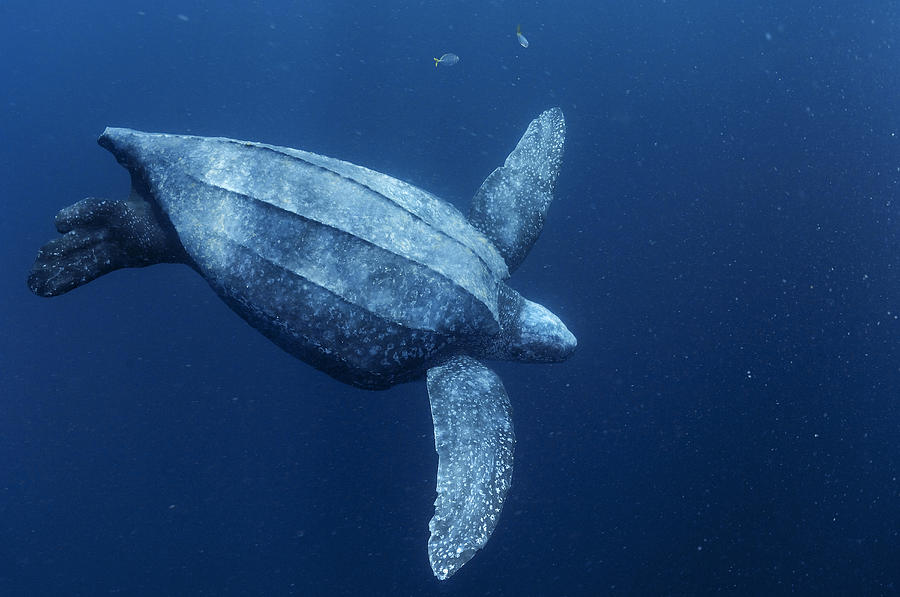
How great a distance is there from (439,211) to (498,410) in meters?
1.38

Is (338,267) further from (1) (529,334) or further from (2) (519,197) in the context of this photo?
(2) (519,197)

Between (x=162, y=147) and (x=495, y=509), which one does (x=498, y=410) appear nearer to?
(x=495, y=509)

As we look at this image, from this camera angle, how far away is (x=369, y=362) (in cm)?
300

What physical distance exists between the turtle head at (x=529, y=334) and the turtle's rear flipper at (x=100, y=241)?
223cm

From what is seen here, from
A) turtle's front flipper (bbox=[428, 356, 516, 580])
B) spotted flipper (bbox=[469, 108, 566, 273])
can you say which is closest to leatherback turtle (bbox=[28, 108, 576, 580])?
turtle's front flipper (bbox=[428, 356, 516, 580])

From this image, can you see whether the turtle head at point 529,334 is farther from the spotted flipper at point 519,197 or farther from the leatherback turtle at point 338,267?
the spotted flipper at point 519,197

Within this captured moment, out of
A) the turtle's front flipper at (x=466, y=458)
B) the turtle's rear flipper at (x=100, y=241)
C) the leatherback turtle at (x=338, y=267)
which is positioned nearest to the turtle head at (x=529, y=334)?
the leatherback turtle at (x=338, y=267)

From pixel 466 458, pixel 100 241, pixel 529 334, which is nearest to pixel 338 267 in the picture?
pixel 466 458

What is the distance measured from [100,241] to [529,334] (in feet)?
9.86

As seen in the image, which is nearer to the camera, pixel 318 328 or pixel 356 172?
pixel 318 328

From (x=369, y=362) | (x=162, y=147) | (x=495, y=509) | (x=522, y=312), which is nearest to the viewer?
(x=495, y=509)

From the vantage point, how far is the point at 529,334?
359 cm

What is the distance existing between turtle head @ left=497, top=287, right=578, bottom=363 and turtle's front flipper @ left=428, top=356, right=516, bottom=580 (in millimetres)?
337

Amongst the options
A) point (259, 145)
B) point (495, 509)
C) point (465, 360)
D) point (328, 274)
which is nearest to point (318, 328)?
point (328, 274)
